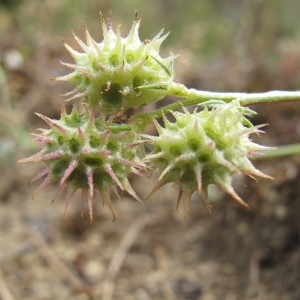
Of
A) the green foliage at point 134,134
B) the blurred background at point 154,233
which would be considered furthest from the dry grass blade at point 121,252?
the green foliage at point 134,134

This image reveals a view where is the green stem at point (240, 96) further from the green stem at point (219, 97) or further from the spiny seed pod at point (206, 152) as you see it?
the spiny seed pod at point (206, 152)

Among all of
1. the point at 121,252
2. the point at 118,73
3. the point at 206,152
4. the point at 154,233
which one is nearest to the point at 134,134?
the point at 118,73

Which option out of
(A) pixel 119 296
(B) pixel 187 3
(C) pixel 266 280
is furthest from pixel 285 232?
(B) pixel 187 3

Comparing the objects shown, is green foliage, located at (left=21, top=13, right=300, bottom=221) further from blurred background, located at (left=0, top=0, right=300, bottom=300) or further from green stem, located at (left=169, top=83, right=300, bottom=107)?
blurred background, located at (left=0, top=0, right=300, bottom=300)

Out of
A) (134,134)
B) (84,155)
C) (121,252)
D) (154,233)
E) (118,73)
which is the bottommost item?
(121,252)

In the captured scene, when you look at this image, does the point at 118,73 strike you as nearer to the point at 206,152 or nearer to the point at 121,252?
the point at 206,152

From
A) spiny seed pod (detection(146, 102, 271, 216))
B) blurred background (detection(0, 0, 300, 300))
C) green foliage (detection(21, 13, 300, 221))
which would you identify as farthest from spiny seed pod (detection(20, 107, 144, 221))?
blurred background (detection(0, 0, 300, 300))
